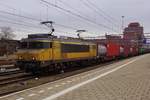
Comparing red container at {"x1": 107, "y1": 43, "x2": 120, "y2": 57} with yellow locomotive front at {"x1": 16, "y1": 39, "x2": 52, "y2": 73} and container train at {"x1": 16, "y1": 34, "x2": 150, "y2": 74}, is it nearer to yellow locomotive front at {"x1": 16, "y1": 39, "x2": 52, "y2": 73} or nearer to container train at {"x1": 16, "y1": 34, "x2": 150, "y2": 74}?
container train at {"x1": 16, "y1": 34, "x2": 150, "y2": 74}

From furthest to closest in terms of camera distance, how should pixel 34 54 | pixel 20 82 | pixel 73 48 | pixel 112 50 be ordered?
pixel 112 50, pixel 73 48, pixel 34 54, pixel 20 82

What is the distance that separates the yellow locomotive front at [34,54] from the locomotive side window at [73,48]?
8.84ft

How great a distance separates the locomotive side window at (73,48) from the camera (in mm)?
24594

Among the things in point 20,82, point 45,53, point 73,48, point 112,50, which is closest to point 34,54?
point 45,53

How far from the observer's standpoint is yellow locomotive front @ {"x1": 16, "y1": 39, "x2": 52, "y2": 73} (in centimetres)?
2102

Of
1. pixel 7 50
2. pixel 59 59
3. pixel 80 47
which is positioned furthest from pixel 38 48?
pixel 7 50

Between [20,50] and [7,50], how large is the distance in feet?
112

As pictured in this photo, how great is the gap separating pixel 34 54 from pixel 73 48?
20.6 feet

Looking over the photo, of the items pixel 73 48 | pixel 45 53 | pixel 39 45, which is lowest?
pixel 45 53

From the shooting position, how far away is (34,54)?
69.4 ft

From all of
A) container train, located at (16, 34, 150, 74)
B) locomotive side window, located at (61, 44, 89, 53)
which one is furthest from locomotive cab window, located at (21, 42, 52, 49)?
locomotive side window, located at (61, 44, 89, 53)

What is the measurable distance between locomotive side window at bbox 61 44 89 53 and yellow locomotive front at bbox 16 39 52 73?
2.69 m

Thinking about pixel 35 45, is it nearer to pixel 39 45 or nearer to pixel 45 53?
pixel 39 45

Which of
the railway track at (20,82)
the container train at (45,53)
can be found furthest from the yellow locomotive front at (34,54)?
the railway track at (20,82)
